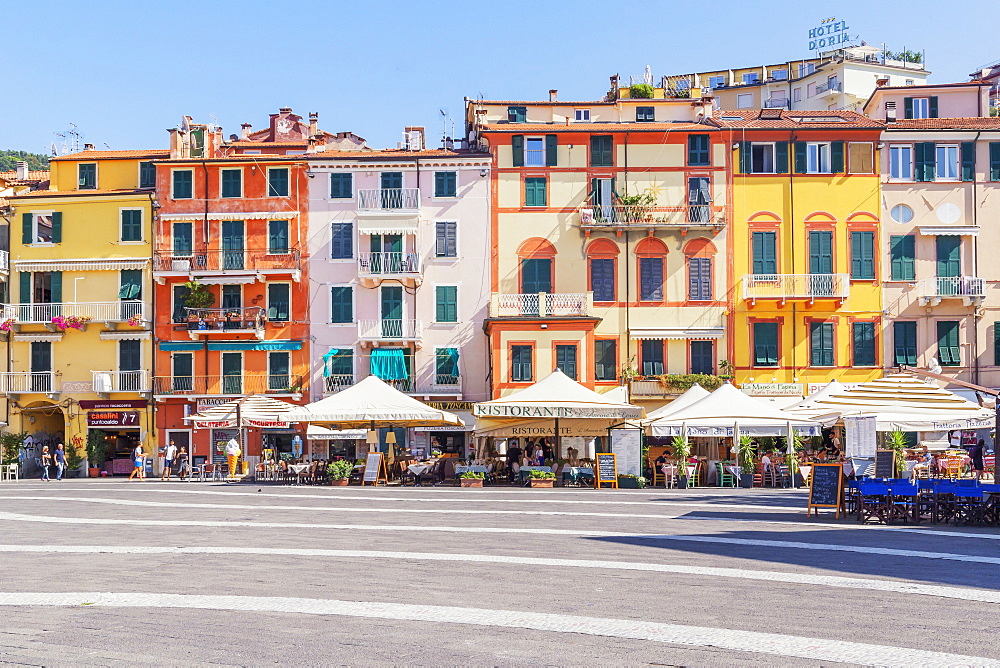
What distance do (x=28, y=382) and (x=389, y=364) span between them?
15.0 meters

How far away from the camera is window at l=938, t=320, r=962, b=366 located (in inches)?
1757

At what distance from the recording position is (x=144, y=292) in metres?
47.2

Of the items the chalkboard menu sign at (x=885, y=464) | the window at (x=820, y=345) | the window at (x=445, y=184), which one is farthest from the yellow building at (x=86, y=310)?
the chalkboard menu sign at (x=885, y=464)

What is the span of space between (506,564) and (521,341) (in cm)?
2956

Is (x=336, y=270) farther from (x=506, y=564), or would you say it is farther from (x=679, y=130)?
(x=506, y=564)

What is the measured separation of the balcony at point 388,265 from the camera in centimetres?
4538

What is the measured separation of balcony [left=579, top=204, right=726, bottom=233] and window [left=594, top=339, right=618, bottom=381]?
4.43m

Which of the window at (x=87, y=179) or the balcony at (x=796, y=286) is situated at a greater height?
the window at (x=87, y=179)

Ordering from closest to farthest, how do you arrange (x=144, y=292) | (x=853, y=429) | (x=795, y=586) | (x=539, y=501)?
(x=795, y=586), (x=539, y=501), (x=853, y=429), (x=144, y=292)

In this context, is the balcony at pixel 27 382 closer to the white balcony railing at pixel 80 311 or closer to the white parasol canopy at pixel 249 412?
the white balcony railing at pixel 80 311

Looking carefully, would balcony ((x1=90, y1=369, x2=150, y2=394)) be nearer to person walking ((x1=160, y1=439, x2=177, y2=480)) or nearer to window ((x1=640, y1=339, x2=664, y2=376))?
person walking ((x1=160, y1=439, x2=177, y2=480))

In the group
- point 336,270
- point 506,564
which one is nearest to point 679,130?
point 336,270

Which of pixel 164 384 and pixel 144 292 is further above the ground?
pixel 144 292

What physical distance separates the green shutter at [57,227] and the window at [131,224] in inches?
109
